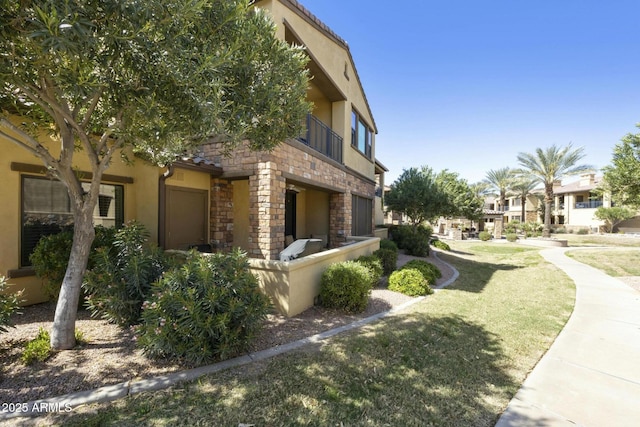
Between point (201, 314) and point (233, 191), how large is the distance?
601cm

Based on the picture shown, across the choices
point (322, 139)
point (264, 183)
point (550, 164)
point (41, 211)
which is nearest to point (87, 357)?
point (41, 211)

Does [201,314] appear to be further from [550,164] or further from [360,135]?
[550,164]

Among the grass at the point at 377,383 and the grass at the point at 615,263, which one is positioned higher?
the grass at the point at 377,383

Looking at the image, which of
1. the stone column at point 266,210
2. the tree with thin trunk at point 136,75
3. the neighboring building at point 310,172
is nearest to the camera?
the tree with thin trunk at point 136,75

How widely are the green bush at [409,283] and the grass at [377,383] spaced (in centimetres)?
198

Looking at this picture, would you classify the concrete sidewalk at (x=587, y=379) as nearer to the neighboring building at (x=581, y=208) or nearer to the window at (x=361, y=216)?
the window at (x=361, y=216)

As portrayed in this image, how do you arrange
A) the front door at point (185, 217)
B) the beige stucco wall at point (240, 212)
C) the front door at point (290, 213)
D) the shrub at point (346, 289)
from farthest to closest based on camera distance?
the front door at point (290, 213) → the beige stucco wall at point (240, 212) → the front door at point (185, 217) → the shrub at point (346, 289)

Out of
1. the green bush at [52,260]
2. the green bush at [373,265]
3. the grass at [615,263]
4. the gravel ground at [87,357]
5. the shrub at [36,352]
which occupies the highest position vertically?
the green bush at [52,260]

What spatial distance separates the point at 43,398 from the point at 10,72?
3763 mm

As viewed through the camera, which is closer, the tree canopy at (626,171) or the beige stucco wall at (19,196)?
the beige stucco wall at (19,196)

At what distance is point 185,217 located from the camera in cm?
820

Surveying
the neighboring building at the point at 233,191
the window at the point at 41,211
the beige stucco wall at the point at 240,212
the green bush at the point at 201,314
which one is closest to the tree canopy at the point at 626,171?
the neighboring building at the point at 233,191

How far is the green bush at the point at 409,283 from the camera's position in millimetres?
8078

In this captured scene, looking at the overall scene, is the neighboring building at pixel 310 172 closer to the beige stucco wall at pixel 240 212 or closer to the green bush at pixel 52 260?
the beige stucco wall at pixel 240 212
